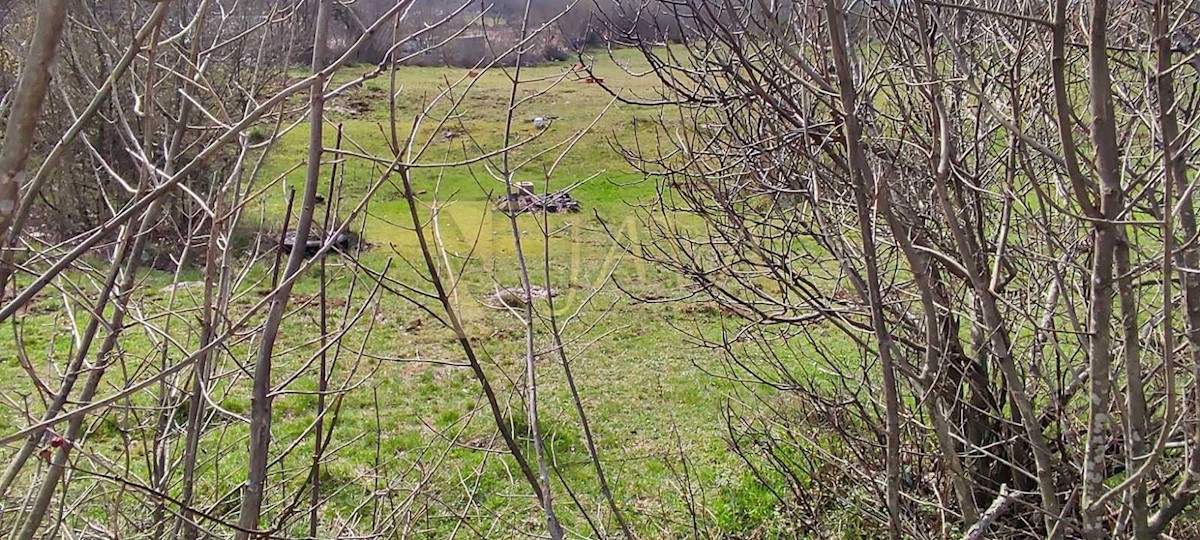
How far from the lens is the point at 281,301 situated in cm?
154

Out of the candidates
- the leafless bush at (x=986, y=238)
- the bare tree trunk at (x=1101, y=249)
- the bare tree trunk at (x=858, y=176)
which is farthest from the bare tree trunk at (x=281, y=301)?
the bare tree trunk at (x=1101, y=249)

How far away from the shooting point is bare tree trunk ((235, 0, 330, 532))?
148 cm

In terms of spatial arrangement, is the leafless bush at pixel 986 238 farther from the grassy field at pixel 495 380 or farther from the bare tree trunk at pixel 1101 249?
the grassy field at pixel 495 380

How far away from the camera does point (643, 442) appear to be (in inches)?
300

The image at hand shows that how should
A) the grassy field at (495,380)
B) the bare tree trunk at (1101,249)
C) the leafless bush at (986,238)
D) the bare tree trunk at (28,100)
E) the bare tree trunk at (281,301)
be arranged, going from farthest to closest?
the grassy field at (495,380) → the leafless bush at (986,238) → the bare tree trunk at (1101,249) → the bare tree trunk at (281,301) → the bare tree trunk at (28,100)

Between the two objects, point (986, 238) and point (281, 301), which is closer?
point (281, 301)

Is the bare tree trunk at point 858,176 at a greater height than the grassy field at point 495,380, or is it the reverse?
the bare tree trunk at point 858,176

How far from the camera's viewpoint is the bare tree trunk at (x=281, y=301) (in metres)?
1.48

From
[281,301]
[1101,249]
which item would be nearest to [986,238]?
[1101,249]

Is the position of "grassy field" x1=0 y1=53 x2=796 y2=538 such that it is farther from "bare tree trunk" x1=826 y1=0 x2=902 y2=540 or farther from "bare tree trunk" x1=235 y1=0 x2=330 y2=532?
"bare tree trunk" x1=826 y1=0 x2=902 y2=540

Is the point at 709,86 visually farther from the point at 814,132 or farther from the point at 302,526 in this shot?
the point at 302,526

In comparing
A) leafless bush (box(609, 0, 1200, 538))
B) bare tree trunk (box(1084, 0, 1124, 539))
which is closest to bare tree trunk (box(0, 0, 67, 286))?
leafless bush (box(609, 0, 1200, 538))

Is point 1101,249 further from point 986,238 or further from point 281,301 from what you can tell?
point 986,238

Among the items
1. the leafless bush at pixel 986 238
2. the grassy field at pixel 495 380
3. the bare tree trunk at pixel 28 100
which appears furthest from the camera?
the grassy field at pixel 495 380
